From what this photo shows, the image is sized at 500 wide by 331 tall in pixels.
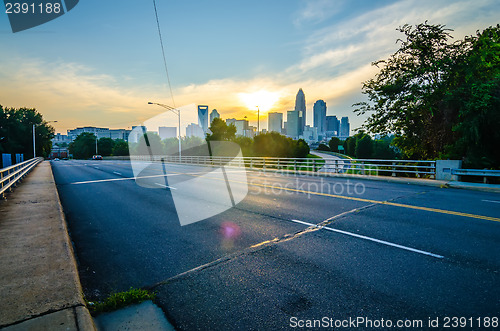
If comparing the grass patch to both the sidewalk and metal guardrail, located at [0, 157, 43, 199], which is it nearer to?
the sidewalk

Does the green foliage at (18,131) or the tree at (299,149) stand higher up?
the green foliage at (18,131)

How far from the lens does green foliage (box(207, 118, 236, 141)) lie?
68.4 m

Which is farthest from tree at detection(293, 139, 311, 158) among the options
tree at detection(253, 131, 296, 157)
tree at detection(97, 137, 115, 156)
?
tree at detection(97, 137, 115, 156)

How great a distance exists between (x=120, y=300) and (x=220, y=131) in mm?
66310

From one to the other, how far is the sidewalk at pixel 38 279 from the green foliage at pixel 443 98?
18387 mm

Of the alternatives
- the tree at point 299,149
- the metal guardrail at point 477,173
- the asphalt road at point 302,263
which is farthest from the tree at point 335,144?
the asphalt road at point 302,263

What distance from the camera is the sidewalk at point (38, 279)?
2.71m

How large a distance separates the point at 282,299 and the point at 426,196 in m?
9.47

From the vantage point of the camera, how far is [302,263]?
436cm

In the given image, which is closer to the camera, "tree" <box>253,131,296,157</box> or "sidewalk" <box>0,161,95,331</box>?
"sidewalk" <box>0,161,95,331</box>

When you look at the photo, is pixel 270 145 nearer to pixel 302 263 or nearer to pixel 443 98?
pixel 443 98

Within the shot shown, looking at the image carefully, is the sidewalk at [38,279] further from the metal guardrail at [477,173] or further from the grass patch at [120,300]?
the metal guardrail at [477,173]

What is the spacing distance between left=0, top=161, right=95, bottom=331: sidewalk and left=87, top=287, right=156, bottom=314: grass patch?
0.64 ft

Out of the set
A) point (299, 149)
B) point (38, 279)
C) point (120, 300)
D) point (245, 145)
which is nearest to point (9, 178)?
point (38, 279)
